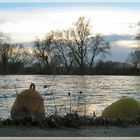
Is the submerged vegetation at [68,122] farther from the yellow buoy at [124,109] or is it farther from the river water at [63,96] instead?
the yellow buoy at [124,109]

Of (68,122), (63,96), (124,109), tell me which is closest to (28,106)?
(68,122)

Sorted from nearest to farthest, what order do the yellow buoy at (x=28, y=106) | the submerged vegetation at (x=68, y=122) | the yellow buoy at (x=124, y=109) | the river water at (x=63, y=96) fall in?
1. the submerged vegetation at (x=68, y=122)
2. the yellow buoy at (x=28, y=106)
3. the yellow buoy at (x=124, y=109)
4. the river water at (x=63, y=96)

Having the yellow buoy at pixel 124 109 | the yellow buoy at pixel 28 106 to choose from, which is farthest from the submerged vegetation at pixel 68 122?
the yellow buoy at pixel 124 109

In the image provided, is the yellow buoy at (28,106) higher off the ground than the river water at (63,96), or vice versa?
Result: the yellow buoy at (28,106)

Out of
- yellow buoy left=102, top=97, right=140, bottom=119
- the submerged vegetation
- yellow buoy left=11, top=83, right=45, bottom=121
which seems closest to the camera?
the submerged vegetation

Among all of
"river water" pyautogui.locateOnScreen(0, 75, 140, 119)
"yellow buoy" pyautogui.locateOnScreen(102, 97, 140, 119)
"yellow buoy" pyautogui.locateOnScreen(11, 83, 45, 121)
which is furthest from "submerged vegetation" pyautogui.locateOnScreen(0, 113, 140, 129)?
"yellow buoy" pyautogui.locateOnScreen(102, 97, 140, 119)

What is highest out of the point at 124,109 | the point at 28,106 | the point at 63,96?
the point at 28,106

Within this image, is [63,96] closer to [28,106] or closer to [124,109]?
[124,109]

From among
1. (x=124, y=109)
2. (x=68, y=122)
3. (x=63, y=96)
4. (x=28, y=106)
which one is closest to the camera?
(x=68, y=122)

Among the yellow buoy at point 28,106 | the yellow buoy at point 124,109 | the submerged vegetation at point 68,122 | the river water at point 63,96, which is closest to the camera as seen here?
the submerged vegetation at point 68,122

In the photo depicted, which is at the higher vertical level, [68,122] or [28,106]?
[28,106]

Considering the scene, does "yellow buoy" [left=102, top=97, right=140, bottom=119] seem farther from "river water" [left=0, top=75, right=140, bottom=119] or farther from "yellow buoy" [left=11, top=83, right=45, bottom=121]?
"yellow buoy" [left=11, top=83, right=45, bottom=121]

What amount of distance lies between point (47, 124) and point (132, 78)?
1633 inches

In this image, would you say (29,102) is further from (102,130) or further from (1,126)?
(102,130)
